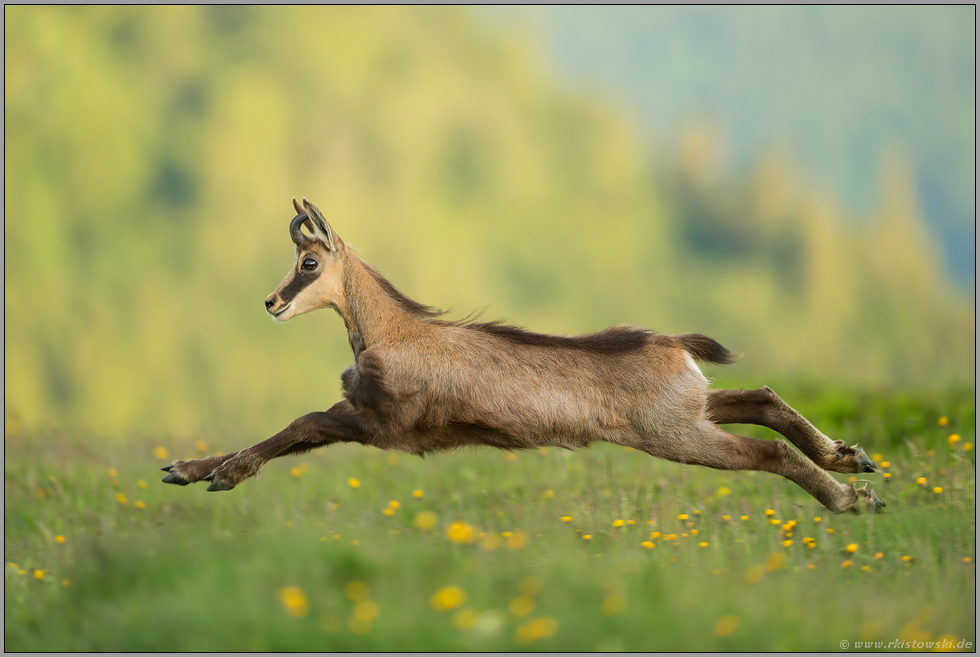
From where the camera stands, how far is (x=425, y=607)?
411 cm

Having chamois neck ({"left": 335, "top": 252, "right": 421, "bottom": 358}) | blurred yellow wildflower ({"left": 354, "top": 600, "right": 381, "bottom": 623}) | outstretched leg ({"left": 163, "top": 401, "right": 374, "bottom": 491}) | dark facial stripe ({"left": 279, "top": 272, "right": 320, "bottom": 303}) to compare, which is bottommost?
blurred yellow wildflower ({"left": 354, "top": 600, "right": 381, "bottom": 623})

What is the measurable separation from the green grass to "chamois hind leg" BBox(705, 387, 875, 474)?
0.43 metres

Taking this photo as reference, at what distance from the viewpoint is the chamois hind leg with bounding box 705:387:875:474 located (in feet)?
20.9

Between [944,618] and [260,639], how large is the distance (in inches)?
131

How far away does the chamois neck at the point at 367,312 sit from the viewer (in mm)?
6281

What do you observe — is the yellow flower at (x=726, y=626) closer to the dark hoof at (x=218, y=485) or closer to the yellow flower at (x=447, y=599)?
the yellow flower at (x=447, y=599)

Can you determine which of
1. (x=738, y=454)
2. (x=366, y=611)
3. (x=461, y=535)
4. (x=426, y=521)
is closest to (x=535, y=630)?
(x=366, y=611)

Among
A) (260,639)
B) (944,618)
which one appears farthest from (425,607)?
(944,618)

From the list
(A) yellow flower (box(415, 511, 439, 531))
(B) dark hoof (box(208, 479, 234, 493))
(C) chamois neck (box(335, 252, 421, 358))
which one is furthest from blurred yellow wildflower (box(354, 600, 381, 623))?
(C) chamois neck (box(335, 252, 421, 358))

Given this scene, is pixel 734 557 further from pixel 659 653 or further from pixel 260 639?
pixel 260 639

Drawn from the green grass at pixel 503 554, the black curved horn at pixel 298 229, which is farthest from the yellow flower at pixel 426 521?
the black curved horn at pixel 298 229

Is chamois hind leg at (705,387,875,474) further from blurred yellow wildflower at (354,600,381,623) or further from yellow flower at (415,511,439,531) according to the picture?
blurred yellow wildflower at (354,600,381,623)

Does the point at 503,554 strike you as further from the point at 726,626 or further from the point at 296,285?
the point at 296,285

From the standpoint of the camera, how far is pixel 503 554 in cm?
513
